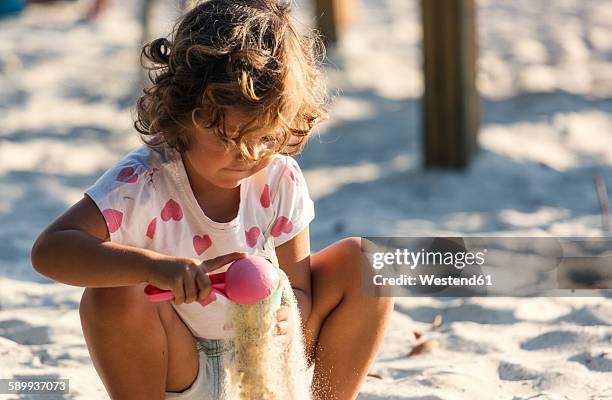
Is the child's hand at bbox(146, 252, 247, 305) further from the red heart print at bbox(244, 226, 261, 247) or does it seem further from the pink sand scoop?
the red heart print at bbox(244, 226, 261, 247)

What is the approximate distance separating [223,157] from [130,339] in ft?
1.18

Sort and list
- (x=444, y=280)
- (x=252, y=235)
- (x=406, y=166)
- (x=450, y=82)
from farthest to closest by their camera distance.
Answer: (x=406, y=166) → (x=450, y=82) → (x=444, y=280) → (x=252, y=235)

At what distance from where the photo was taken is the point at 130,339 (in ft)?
5.70

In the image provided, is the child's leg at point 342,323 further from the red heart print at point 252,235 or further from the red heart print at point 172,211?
the red heart print at point 172,211

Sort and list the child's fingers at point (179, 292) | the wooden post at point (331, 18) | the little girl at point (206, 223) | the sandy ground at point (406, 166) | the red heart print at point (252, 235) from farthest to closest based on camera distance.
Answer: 1. the wooden post at point (331, 18)
2. the sandy ground at point (406, 166)
3. the red heart print at point (252, 235)
4. the little girl at point (206, 223)
5. the child's fingers at point (179, 292)

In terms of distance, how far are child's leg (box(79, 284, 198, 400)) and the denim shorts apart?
2.9 inches

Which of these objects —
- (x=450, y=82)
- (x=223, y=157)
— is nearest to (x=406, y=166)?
(x=450, y=82)

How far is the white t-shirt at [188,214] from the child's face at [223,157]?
0.25 ft

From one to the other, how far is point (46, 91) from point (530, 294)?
3.40 meters

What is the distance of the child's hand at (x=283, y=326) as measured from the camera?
1823mm

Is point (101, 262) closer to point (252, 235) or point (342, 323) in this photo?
point (252, 235)

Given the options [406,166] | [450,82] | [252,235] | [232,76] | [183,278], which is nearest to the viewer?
[183,278]

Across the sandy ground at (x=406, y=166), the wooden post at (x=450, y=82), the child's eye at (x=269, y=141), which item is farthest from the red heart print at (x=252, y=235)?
the wooden post at (x=450, y=82)

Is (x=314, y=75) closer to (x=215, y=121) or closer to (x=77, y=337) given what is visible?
(x=215, y=121)
